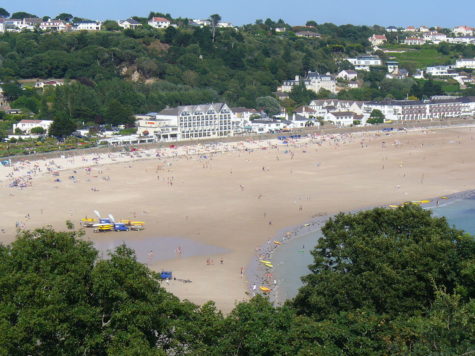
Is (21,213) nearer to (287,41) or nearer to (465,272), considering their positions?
(465,272)

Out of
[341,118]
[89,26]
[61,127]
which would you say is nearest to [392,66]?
[341,118]

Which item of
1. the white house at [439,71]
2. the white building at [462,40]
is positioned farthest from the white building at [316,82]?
the white building at [462,40]

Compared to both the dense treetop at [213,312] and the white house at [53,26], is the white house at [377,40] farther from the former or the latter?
the dense treetop at [213,312]

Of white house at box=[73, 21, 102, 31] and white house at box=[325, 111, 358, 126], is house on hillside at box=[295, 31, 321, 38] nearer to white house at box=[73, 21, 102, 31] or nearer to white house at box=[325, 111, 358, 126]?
white house at box=[73, 21, 102, 31]

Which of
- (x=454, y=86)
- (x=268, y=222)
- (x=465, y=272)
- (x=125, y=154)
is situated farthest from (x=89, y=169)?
(x=454, y=86)

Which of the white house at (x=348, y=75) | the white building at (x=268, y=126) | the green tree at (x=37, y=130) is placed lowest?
the white building at (x=268, y=126)

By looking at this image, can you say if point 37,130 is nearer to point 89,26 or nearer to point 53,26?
point 89,26

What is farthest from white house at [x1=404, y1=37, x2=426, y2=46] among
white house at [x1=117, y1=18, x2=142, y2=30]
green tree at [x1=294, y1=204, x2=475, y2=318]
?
green tree at [x1=294, y1=204, x2=475, y2=318]
